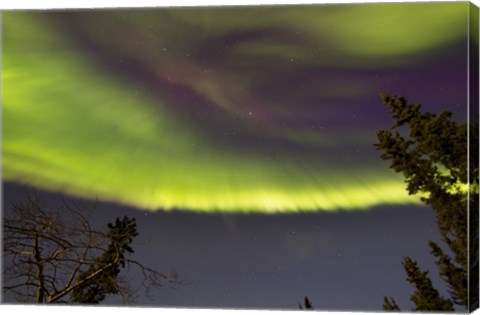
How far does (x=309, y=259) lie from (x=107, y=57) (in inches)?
96.0

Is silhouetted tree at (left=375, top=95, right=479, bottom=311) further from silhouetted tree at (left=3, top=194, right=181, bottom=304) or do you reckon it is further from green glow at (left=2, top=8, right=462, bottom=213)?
silhouetted tree at (left=3, top=194, right=181, bottom=304)

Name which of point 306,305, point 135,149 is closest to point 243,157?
point 135,149

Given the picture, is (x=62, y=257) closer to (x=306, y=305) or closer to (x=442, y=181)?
(x=306, y=305)

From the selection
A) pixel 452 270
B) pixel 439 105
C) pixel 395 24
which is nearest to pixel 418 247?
pixel 452 270

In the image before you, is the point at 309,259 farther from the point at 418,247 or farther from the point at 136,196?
the point at 136,196

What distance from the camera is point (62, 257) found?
1068 centimetres

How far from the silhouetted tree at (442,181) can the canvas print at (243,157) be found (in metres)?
0.01

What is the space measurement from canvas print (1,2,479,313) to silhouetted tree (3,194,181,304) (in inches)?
0.7

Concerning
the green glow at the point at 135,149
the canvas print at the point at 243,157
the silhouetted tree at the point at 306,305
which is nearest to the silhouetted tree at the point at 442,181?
the canvas print at the point at 243,157

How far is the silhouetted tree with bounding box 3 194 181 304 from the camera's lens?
10594 mm

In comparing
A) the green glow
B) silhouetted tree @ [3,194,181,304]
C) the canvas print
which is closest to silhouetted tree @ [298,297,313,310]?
the canvas print

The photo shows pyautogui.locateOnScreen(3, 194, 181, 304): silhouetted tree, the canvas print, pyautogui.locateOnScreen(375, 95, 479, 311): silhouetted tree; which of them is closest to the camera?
Result: pyautogui.locateOnScreen(375, 95, 479, 311): silhouetted tree

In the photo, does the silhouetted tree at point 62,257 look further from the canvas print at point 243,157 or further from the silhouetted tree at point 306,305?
the silhouetted tree at point 306,305

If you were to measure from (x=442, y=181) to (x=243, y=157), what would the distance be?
1.65 metres
